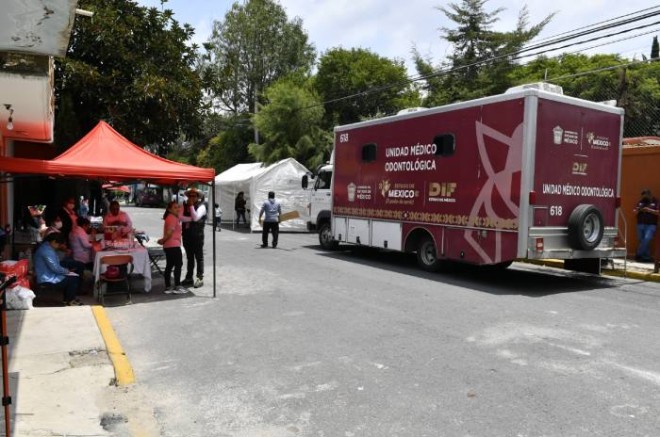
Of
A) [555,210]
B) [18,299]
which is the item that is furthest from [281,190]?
[18,299]

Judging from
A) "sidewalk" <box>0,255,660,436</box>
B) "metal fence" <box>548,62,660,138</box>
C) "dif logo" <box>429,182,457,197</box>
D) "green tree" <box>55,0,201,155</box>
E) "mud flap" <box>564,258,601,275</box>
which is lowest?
"sidewalk" <box>0,255,660,436</box>

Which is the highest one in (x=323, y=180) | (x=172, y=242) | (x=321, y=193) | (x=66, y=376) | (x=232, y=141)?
(x=232, y=141)

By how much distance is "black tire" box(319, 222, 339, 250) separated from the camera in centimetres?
1515

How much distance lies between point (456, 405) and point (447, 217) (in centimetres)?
646

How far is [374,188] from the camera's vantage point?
498 inches

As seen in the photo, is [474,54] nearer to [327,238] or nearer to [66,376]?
[327,238]

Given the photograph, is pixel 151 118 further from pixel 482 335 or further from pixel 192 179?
pixel 482 335

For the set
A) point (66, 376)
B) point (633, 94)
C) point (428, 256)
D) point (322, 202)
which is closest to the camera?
point (66, 376)

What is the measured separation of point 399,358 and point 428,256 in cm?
595

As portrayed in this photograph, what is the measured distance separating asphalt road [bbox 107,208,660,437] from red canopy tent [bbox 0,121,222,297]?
1.97 m

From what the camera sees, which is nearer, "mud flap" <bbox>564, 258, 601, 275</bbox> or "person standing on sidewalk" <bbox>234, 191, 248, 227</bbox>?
"mud flap" <bbox>564, 258, 601, 275</bbox>

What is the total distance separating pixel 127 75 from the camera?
13023 millimetres

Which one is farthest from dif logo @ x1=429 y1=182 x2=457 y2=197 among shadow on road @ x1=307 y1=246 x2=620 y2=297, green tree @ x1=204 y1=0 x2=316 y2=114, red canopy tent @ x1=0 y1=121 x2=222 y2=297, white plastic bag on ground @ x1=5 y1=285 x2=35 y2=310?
green tree @ x1=204 y1=0 x2=316 y2=114

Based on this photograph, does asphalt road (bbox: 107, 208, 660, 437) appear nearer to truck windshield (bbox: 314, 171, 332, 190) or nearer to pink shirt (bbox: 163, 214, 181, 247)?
pink shirt (bbox: 163, 214, 181, 247)
